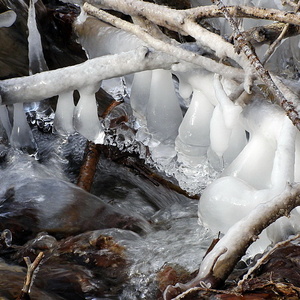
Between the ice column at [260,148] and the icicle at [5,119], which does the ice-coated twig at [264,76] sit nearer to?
the ice column at [260,148]

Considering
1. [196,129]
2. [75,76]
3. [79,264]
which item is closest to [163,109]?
[196,129]

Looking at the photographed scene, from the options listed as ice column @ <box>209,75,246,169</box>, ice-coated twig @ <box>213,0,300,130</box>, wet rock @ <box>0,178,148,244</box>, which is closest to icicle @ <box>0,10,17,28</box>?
wet rock @ <box>0,178,148,244</box>

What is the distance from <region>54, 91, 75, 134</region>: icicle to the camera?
215cm

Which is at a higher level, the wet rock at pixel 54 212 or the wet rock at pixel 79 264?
the wet rock at pixel 79 264

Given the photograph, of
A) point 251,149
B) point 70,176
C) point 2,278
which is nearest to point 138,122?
point 70,176

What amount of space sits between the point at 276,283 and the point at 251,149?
24.9 inches

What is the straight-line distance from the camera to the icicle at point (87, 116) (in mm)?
2127

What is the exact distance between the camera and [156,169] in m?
2.57

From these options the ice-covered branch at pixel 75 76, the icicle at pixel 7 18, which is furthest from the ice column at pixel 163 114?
the icicle at pixel 7 18

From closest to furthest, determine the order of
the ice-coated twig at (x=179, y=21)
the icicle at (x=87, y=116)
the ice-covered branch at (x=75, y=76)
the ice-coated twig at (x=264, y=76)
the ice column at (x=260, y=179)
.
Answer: the ice-coated twig at (x=264, y=76) < the ice column at (x=260, y=179) < the ice-coated twig at (x=179, y=21) < the ice-covered branch at (x=75, y=76) < the icicle at (x=87, y=116)

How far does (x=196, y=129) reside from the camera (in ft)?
7.32

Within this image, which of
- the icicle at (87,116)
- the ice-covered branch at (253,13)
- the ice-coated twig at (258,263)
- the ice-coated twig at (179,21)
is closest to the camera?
the ice-coated twig at (258,263)

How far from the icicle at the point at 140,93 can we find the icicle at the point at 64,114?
32 centimetres

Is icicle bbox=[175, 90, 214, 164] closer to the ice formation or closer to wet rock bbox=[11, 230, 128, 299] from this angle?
the ice formation
